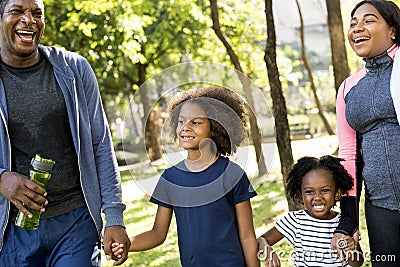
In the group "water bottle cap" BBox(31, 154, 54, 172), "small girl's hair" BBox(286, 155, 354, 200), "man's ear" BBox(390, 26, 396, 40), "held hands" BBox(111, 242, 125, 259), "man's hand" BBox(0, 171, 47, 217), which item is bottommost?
"held hands" BBox(111, 242, 125, 259)

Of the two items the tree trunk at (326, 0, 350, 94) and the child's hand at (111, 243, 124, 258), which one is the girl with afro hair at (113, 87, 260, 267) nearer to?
the child's hand at (111, 243, 124, 258)

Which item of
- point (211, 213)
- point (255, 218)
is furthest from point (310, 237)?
point (255, 218)

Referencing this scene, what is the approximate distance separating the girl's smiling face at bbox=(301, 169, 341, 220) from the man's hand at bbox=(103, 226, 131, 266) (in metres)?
0.97

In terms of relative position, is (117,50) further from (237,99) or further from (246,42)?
(237,99)

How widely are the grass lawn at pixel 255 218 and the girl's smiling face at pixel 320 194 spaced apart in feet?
3.48

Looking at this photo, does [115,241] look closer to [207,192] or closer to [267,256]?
[207,192]

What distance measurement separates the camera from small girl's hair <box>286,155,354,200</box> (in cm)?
312

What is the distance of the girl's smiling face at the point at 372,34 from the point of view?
2.87m

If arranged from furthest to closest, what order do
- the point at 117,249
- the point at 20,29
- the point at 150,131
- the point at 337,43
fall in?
the point at 337,43, the point at 150,131, the point at 117,249, the point at 20,29

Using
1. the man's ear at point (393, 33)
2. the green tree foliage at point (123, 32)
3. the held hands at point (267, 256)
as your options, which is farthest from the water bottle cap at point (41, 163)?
the green tree foliage at point (123, 32)

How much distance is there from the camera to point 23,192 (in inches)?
97.4

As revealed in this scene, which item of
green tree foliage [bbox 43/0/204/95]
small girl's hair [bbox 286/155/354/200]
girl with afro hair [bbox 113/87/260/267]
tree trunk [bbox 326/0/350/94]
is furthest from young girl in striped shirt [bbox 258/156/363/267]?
green tree foliage [bbox 43/0/204/95]

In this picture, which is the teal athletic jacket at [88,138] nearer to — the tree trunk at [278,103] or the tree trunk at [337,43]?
the tree trunk at [278,103]

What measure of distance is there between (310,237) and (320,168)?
1.19 feet
